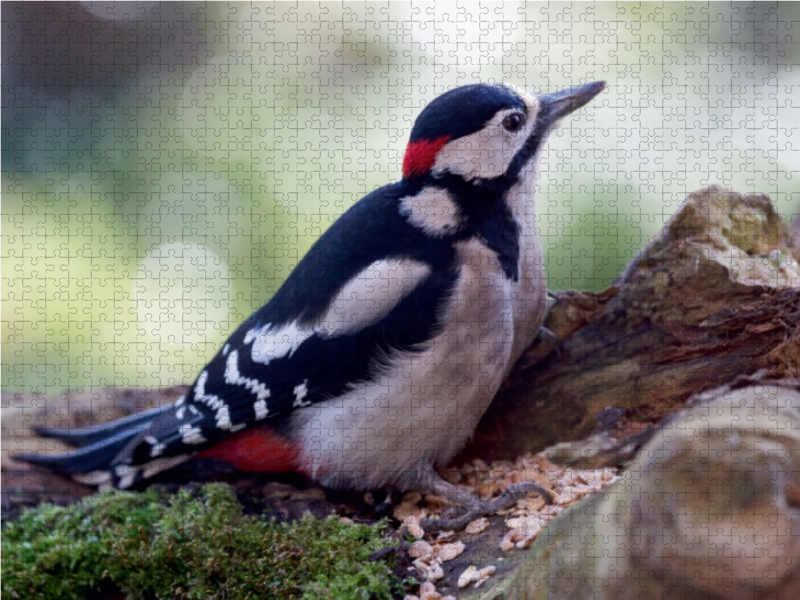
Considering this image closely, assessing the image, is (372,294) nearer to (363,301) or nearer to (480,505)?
(363,301)

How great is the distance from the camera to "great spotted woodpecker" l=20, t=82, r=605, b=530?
163 cm

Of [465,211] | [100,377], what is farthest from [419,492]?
[100,377]

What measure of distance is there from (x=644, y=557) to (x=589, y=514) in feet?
0.40

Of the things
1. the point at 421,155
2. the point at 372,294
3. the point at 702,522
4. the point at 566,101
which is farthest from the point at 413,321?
the point at 702,522

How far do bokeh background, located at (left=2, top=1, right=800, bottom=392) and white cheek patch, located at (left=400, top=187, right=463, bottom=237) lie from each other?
5.7 inches

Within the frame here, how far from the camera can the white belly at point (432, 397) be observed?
163 cm

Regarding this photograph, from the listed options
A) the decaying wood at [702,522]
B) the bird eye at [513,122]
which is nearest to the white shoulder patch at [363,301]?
the bird eye at [513,122]

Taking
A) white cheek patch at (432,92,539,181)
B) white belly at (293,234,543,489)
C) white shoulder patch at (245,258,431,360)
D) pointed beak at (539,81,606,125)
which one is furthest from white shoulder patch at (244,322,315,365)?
pointed beak at (539,81,606,125)

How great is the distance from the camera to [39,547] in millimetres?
1782

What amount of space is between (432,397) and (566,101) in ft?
2.40

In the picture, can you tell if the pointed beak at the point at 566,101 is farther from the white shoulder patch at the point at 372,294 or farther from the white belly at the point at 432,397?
the white shoulder patch at the point at 372,294

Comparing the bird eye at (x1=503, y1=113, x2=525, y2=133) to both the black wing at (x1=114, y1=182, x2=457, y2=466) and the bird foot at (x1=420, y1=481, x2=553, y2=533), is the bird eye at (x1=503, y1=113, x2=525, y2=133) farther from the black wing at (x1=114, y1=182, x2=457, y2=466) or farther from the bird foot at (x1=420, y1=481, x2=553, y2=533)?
the bird foot at (x1=420, y1=481, x2=553, y2=533)

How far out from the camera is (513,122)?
167 centimetres

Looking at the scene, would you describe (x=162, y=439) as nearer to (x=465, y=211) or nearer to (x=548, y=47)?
(x=465, y=211)
